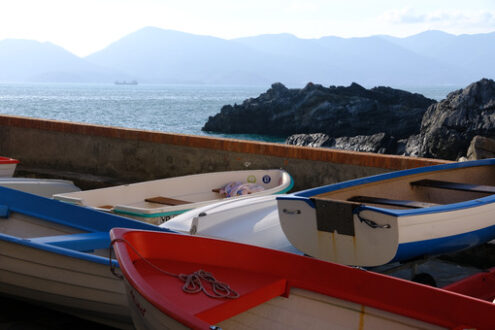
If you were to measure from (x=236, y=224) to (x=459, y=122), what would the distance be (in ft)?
104

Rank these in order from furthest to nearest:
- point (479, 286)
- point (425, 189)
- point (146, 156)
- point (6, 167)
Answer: point (146, 156)
point (6, 167)
point (425, 189)
point (479, 286)

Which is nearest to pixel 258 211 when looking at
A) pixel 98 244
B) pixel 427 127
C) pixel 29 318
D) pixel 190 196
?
pixel 190 196

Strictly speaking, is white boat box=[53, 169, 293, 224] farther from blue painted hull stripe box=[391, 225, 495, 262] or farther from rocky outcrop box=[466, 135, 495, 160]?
rocky outcrop box=[466, 135, 495, 160]

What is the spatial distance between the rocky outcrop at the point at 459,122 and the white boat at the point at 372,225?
1142 inches

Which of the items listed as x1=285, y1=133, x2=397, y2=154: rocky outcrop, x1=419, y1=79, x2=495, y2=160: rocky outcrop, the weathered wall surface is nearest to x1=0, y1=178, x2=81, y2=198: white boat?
the weathered wall surface

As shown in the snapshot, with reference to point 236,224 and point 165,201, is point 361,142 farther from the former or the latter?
point 236,224

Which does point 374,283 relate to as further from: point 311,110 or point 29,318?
point 311,110

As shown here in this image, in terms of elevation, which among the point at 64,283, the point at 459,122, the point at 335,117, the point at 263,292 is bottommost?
the point at 335,117

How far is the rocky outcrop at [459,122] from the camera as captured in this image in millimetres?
33125

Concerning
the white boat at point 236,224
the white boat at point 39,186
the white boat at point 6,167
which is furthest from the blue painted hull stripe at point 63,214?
the white boat at point 6,167

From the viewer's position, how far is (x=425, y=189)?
232 inches

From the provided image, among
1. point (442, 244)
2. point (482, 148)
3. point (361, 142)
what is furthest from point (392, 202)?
point (361, 142)

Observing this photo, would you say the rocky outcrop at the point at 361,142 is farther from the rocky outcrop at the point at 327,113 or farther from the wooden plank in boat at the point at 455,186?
the wooden plank in boat at the point at 455,186

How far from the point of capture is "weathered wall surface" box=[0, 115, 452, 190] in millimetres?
6871
